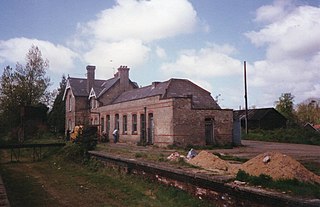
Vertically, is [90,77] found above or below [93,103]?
above

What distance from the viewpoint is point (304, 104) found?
231 ft

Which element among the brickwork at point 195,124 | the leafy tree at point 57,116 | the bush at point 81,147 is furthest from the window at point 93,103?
the brickwork at point 195,124

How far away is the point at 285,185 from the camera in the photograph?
279 inches

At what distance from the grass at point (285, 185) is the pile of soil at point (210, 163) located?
267 cm

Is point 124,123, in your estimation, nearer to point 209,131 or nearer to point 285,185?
point 209,131

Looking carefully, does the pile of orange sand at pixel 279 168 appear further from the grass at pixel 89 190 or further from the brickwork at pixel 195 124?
the brickwork at pixel 195 124

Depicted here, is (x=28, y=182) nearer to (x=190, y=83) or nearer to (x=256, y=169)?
(x=256, y=169)

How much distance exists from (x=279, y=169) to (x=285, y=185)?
1.21 metres

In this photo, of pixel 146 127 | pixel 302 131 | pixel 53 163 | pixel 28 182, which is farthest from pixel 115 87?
pixel 28 182

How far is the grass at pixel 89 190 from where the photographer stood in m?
9.79

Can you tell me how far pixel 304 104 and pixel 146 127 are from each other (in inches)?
2144

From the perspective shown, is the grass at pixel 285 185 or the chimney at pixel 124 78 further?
the chimney at pixel 124 78

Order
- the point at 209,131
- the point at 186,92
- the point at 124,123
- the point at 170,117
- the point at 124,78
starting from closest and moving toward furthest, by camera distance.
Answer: the point at 170,117
the point at 209,131
the point at 186,92
the point at 124,123
the point at 124,78

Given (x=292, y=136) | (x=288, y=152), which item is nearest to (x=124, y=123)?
(x=288, y=152)
